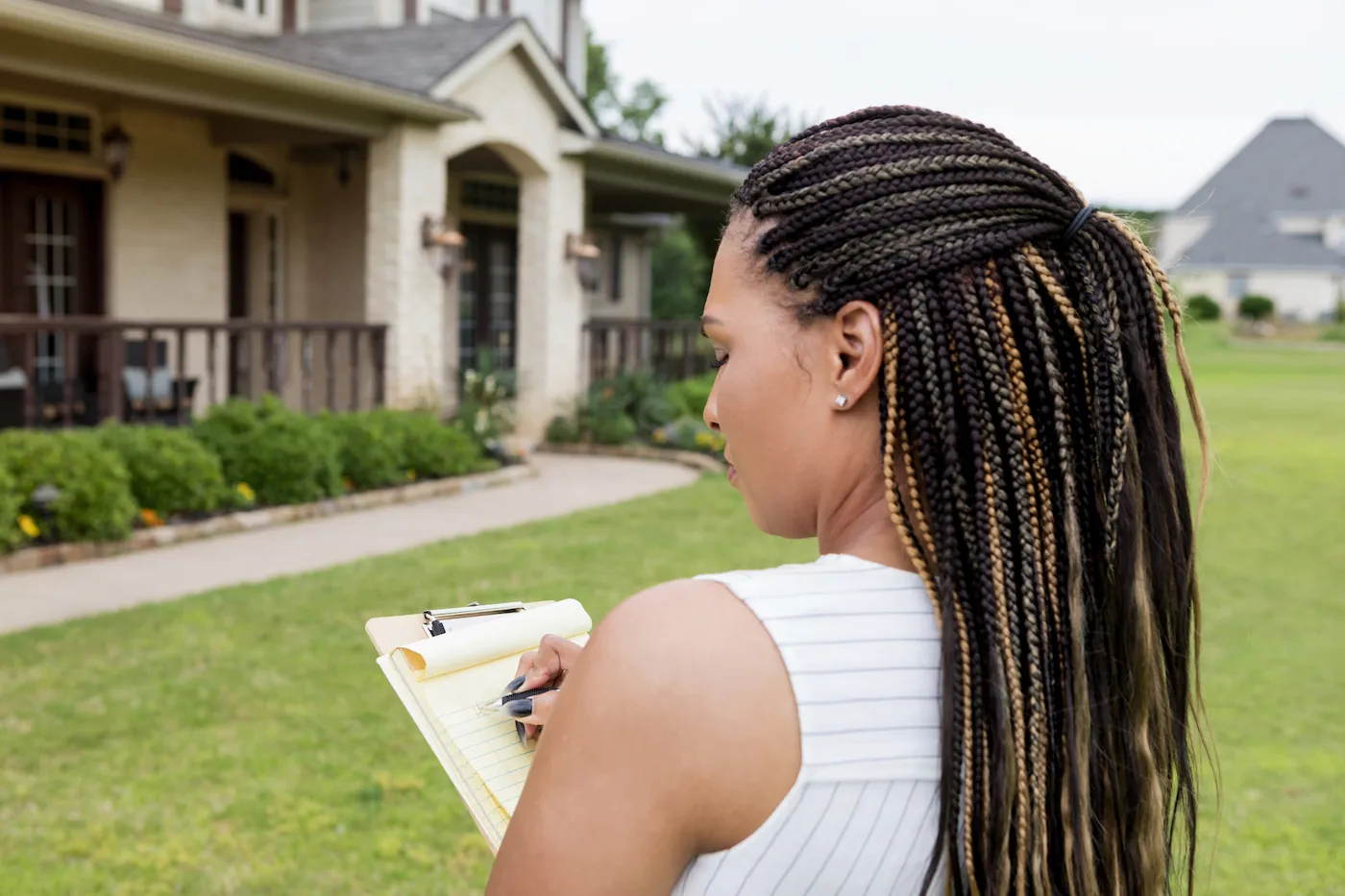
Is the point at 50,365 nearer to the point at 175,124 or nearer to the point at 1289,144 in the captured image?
the point at 175,124

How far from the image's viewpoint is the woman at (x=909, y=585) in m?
1.04

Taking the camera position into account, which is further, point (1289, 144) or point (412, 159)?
point (1289, 144)

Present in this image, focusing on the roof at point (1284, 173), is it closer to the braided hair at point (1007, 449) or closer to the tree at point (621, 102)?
the tree at point (621, 102)

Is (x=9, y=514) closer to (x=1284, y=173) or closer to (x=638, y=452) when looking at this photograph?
(x=638, y=452)

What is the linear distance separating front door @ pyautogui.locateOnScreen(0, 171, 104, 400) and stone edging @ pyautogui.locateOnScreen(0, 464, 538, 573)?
321 centimetres

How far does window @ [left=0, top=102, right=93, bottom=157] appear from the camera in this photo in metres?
12.1

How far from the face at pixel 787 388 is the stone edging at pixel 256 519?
791cm

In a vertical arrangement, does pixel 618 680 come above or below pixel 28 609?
above

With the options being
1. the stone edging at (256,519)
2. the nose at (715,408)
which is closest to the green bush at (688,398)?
the stone edging at (256,519)

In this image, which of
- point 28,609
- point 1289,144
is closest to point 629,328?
point 28,609

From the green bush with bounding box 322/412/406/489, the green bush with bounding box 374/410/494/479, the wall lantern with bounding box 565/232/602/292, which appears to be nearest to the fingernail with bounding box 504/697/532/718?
the green bush with bounding box 322/412/406/489

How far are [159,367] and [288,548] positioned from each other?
15.7 feet

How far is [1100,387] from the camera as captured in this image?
1.22 m

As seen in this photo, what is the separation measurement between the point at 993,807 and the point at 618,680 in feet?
1.15
